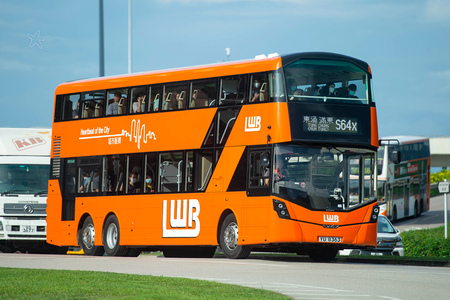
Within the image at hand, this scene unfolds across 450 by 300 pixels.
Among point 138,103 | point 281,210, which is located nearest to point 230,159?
point 281,210

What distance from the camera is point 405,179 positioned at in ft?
164

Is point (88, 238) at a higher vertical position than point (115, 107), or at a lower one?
lower

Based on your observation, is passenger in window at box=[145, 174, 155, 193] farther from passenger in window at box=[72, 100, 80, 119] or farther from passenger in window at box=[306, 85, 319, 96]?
passenger in window at box=[306, 85, 319, 96]

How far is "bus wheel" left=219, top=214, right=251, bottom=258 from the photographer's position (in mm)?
20906

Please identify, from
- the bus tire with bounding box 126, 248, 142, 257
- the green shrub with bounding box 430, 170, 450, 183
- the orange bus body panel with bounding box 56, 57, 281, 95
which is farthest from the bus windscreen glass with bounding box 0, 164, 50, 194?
the green shrub with bounding box 430, 170, 450, 183

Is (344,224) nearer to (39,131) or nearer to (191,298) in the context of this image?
(191,298)

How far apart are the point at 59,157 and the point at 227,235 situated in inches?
280

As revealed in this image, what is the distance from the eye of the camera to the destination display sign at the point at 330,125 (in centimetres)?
1995

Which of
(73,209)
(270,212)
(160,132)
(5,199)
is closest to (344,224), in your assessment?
(270,212)

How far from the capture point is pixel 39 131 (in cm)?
2814

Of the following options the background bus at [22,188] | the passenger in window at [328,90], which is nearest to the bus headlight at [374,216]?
the passenger in window at [328,90]

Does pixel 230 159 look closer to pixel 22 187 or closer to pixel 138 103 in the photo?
pixel 138 103

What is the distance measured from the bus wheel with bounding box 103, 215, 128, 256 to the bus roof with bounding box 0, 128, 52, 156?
14.4 feet

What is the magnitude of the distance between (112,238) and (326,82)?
7669 mm
